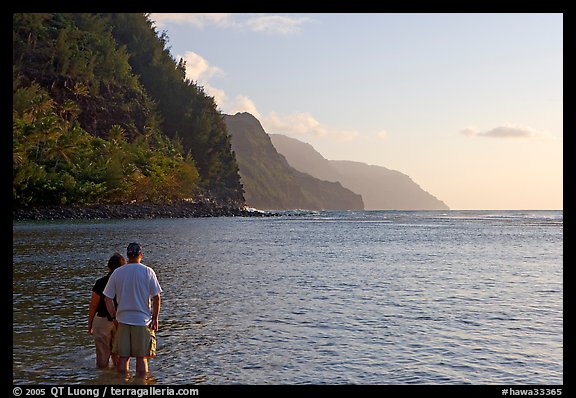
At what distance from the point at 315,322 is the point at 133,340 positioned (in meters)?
6.74

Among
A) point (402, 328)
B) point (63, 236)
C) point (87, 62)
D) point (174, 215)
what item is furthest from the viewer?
point (87, 62)

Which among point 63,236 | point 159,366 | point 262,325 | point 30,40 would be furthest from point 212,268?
point 30,40

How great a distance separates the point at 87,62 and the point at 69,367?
123444 mm

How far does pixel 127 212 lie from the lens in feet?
298

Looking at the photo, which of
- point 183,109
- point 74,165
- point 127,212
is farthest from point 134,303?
point 183,109

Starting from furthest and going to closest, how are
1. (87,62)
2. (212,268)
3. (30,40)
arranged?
(87,62), (30,40), (212,268)

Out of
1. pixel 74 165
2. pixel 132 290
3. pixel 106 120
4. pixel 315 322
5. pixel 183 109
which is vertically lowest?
pixel 315 322

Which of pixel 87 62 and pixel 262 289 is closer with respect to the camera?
pixel 262 289

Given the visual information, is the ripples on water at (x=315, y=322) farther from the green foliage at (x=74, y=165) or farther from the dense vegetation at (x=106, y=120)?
the dense vegetation at (x=106, y=120)

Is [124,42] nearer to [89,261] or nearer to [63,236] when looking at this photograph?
[63,236]

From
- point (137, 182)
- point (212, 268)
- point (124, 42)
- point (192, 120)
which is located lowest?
point (212, 268)

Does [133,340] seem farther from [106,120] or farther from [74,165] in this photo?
[106,120]

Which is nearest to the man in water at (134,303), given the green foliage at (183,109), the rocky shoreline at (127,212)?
the rocky shoreline at (127,212)

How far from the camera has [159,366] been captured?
11477mm
